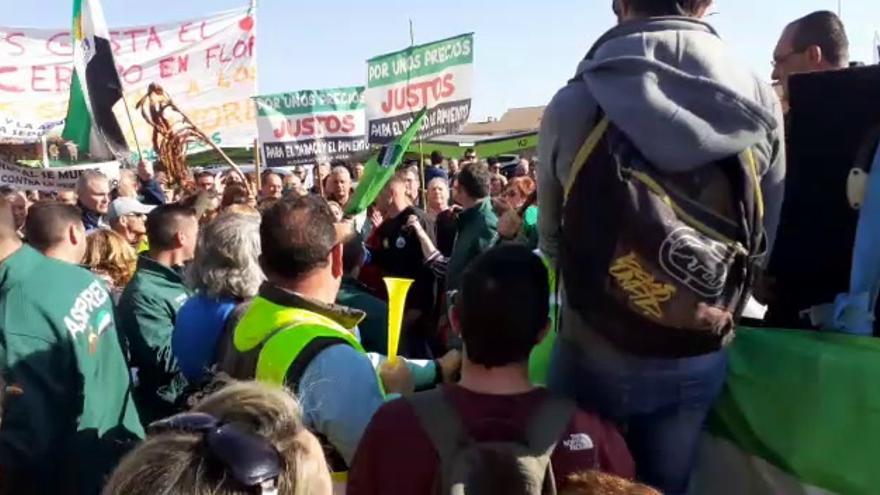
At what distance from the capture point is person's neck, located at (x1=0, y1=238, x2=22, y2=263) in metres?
3.22

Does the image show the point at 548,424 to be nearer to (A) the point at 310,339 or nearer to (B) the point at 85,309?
(A) the point at 310,339

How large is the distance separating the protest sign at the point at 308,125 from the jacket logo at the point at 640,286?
29.5 ft

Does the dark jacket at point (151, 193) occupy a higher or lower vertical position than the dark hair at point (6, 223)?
lower

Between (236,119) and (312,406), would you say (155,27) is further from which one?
(312,406)

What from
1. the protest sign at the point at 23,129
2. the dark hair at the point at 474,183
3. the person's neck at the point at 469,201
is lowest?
the person's neck at the point at 469,201

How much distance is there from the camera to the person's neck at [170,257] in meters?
4.46

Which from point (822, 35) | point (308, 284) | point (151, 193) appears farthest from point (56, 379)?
point (151, 193)

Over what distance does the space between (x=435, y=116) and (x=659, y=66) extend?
28.7ft

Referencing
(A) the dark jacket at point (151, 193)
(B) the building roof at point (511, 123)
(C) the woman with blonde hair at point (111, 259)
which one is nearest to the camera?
(C) the woman with blonde hair at point (111, 259)

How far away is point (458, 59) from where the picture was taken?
1084 cm

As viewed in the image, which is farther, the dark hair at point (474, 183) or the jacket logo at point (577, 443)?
the dark hair at point (474, 183)

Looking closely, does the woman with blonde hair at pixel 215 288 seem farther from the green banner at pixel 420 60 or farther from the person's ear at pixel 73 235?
the green banner at pixel 420 60

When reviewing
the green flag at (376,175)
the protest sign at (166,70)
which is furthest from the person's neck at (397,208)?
the protest sign at (166,70)

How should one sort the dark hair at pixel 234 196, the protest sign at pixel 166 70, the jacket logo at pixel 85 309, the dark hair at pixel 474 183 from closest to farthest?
the jacket logo at pixel 85 309 < the dark hair at pixel 474 183 < the dark hair at pixel 234 196 < the protest sign at pixel 166 70
